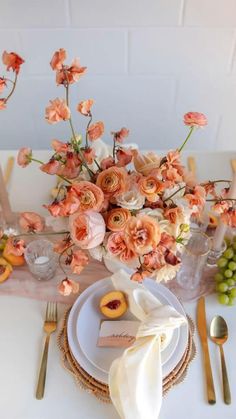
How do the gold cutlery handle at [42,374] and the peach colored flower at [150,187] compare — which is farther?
the gold cutlery handle at [42,374]

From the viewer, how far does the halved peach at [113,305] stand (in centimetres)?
80

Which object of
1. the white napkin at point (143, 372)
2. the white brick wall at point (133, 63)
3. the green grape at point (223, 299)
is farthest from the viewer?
the white brick wall at point (133, 63)

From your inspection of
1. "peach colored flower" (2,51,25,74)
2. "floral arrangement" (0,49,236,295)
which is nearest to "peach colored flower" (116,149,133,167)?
"floral arrangement" (0,49,236,295)

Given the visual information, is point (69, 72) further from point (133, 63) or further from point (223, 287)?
point (133, 63)

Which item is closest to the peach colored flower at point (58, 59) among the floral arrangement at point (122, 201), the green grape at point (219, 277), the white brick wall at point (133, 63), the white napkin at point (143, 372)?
the floral arrangement at point (122, 201)

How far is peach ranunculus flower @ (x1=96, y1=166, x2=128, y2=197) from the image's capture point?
0.58 m

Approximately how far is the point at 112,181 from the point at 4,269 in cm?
46

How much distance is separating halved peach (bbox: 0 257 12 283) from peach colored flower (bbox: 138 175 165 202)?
483mm

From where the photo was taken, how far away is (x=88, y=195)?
0.56 m

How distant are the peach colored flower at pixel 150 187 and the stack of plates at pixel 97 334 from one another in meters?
0.33

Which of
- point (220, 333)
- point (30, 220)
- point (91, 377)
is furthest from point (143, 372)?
point (30, 220)

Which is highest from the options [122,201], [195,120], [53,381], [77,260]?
[195,120]

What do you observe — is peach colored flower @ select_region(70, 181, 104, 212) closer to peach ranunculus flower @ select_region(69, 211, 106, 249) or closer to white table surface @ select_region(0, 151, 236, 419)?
peach ranunculus flower @ select_region(69, 211, 106, 249)

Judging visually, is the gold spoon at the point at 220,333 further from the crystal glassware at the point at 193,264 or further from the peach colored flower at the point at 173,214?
the peach colored flower at the point at 173,214
